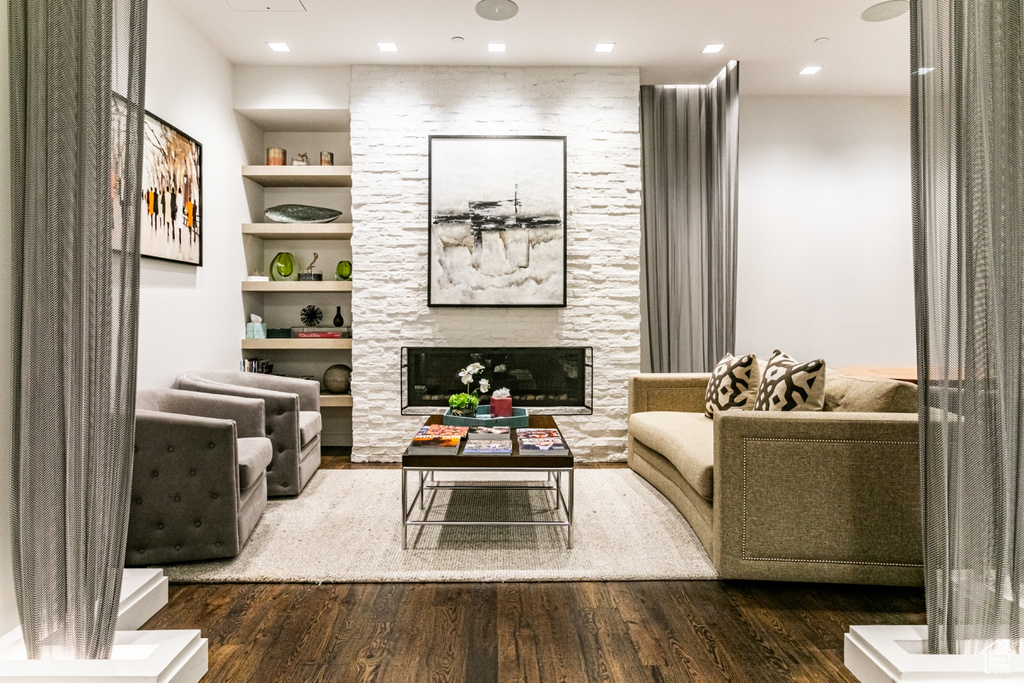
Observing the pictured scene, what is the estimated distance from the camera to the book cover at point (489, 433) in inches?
116

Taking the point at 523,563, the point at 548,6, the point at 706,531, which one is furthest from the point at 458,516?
the point at 548,6

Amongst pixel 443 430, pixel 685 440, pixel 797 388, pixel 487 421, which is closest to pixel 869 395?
pixel 797 388

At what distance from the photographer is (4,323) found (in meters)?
1.60

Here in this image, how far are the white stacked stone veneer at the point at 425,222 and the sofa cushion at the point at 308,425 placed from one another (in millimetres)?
640

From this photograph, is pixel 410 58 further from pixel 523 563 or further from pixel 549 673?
pixel 549 673

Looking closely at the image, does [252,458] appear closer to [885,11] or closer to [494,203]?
[494,203]

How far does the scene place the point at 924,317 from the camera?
5.15 ft

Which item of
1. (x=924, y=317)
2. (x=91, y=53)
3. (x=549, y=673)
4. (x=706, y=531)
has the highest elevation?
(x=91, y=53)

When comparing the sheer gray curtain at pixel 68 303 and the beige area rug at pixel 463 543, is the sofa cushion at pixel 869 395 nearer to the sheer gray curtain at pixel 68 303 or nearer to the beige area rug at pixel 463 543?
the beige area rug at pixel 463 543

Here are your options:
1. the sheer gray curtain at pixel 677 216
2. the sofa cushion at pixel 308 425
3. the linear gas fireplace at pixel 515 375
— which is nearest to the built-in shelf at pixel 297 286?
the linear gas fireplace at pixel 515 375

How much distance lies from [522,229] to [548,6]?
1.43m

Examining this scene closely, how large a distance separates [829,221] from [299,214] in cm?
431

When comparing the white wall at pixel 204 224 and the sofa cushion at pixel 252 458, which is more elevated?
the white wall at pixel 204 224

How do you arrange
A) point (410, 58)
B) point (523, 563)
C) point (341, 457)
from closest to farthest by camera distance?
point (523, 563) → point (410, 58) → point (341, 457)
